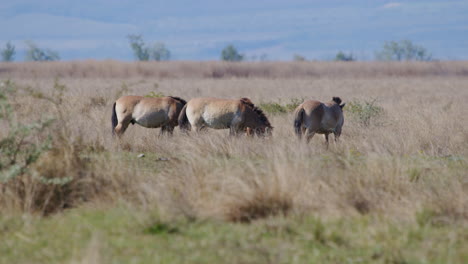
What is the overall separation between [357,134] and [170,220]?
27.7 ft

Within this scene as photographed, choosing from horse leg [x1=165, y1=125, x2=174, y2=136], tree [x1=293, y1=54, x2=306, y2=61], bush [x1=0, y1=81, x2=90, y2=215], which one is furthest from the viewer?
tree [x1=293, y1=54, x2=306, y2=61]

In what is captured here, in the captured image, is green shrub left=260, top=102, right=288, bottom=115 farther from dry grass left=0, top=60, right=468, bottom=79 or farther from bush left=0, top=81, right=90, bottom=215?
dry grass left=0, top=60, right=468, bottom=79

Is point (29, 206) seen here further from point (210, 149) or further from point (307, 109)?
point (307, 109)

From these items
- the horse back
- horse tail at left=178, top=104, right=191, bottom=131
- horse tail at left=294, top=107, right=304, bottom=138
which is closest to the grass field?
horse tail at left=294, top=107, right=304, bottom=138

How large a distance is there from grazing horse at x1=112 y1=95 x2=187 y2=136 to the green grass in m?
7.17

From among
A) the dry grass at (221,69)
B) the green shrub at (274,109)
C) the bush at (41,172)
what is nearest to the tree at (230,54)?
the dry grass at (221,69)

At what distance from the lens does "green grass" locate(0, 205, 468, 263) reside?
6.07 meters

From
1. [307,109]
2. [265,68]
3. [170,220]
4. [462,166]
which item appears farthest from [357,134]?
[265,68]

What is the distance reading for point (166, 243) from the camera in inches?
256

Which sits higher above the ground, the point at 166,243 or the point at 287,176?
the point at 287,176

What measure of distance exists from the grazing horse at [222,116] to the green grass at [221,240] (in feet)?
22.5

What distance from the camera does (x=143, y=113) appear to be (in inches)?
571

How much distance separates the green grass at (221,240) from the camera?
607 cm

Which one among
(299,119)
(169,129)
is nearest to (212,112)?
(169,129)
